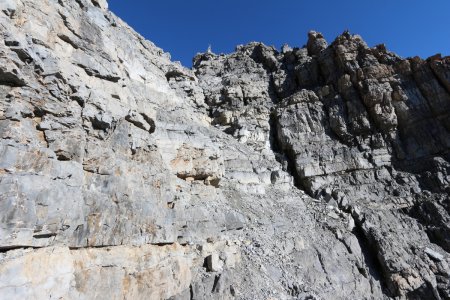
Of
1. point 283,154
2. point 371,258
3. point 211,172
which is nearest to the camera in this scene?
point 211,172

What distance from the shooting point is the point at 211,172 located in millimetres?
21719

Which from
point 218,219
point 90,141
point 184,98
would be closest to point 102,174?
point 90,141

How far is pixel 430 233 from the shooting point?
2664cm

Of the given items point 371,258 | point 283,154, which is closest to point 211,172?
point 371,258

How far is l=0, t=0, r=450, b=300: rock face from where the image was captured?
33.2 feet

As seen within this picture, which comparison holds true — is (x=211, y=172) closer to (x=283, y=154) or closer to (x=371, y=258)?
(x=371, y=258)

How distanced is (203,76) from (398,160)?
32.1 meters

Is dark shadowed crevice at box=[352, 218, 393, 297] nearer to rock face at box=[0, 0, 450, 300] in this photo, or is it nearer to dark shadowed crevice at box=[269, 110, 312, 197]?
rock face at box=[0, 0, 450, 300]

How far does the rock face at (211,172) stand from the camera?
10.1m

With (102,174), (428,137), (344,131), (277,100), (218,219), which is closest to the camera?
(102,174)

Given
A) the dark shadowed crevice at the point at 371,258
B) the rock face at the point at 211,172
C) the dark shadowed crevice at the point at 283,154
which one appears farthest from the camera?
the dark shadowed crevice at the point at 283,154

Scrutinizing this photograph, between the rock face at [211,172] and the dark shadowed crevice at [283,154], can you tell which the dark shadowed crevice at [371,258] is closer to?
the rock face at [211,172]

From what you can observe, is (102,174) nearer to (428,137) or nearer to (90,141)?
(90,141)

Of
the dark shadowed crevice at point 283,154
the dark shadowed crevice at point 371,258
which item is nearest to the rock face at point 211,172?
the dark shadowed crevice at point 371,258
